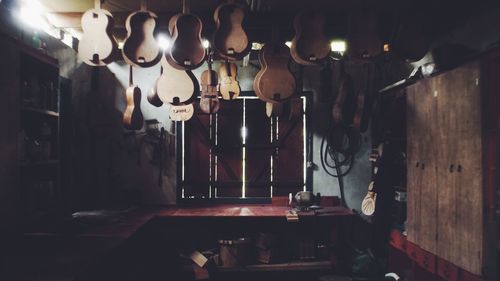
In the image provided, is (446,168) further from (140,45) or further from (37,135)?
(37,135)

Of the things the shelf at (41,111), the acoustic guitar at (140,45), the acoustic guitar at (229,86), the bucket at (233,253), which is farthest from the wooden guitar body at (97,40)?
the bucket at (233,253)

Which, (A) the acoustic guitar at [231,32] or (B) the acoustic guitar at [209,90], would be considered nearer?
(A) the acoustic guitar at [231,32]

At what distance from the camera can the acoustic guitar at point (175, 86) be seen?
3.30 m

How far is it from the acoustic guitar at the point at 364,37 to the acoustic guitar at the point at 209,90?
1606mm

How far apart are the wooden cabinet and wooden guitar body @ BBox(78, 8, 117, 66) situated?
297cm

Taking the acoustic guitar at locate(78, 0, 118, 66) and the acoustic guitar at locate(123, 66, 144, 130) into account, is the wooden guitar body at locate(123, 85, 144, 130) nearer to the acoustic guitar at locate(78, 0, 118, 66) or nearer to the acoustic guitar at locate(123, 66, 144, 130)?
the acoustic guitar at locate(123, 66, 144, 130)

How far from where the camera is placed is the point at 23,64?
12.7 feet

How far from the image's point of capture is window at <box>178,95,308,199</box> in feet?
21.4

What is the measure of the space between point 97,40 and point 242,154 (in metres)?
3.79

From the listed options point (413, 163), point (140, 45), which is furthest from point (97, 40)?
point (413, 163)

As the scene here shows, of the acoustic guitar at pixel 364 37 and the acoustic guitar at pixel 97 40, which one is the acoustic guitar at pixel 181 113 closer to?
the acoustic guitar at pixel 97 40

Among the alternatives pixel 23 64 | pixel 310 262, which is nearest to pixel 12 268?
pixel 23 64

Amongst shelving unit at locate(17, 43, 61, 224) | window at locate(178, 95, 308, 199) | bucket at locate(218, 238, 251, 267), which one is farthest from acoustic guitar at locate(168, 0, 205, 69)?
window at locate(178, 95, 308, 199)

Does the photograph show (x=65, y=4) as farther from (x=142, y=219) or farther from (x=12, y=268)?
(x=12, y=268)
